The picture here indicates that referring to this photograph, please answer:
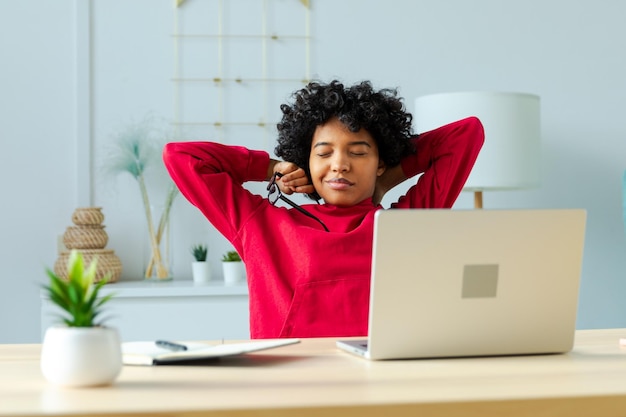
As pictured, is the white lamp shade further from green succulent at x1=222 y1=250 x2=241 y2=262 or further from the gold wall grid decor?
green succulent at x1=222 y1=250 x2=241 y2=262

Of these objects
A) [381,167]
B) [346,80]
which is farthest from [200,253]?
[381,167]

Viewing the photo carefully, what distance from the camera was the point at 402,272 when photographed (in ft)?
3.75

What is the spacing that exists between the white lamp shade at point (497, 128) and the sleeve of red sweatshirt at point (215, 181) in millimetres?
1140

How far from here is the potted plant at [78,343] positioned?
0.99m

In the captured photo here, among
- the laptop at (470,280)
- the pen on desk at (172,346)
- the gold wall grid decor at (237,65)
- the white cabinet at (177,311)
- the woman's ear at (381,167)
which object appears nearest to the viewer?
the laptop at (470,280)

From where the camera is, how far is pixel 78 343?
3.26 ft

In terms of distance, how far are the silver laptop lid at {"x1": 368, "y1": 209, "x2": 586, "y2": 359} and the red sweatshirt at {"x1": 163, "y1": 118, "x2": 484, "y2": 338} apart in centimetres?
64

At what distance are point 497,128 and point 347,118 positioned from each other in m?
1.23

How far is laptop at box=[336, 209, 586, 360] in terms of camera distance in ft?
3.74

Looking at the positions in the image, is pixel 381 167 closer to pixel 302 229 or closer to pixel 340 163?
pixel 340 163

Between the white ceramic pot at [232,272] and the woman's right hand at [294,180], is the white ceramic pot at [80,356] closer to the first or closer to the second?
the woman's right hand at [294,180]

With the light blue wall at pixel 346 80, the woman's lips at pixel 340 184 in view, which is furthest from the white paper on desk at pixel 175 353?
the light blue wall at pixel 346 80

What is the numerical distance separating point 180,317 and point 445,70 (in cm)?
142

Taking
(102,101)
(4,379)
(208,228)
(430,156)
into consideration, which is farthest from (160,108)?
(4,379)
